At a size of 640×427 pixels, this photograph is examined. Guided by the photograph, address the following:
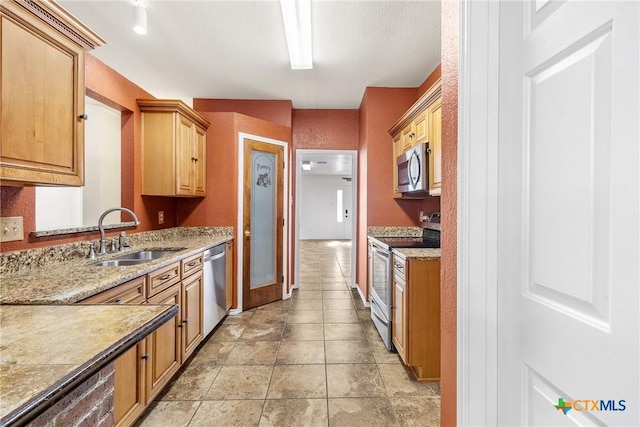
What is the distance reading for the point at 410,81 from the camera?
131 inches

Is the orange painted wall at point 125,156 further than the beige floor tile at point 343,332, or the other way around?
the beige floor tile at point 343,332

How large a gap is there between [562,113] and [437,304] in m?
1.68

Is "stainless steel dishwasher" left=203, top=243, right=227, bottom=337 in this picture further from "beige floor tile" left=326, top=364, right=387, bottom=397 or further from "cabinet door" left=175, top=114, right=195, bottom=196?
"beige floor tile" left=326, top=364, right=387, bottom=397

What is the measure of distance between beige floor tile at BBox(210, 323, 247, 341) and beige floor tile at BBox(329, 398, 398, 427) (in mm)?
1300

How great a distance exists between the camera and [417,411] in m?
1.71

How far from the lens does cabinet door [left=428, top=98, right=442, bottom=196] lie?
2271 mm

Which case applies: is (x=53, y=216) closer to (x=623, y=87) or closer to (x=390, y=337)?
(x=390, y=337)

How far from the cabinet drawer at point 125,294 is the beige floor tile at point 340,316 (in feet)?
6.62

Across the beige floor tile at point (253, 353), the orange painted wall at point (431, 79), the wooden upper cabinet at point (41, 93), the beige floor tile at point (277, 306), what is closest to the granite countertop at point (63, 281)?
the wooden upper cabinet at point (41, 93)

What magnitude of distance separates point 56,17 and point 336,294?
12.5 ft

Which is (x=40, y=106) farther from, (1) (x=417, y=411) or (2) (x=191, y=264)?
(1) (x=417, y=411)

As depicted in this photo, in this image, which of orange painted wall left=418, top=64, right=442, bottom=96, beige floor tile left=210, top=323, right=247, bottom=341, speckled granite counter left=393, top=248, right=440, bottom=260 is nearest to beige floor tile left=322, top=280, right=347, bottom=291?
beige floor tile left=210, top=323, right=247, bottom=341

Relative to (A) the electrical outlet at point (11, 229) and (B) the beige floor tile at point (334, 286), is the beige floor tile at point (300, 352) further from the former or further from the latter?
(A) the electrical outlet at point (11, 229)

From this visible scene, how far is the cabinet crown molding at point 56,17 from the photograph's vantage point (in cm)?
115
